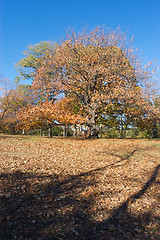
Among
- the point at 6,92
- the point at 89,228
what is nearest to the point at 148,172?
the point at 89,228

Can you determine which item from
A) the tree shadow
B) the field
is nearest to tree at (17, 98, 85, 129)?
the field

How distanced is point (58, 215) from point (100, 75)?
48.8 ft

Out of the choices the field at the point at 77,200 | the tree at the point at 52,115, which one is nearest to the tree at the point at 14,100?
the tree at the point at 52,115

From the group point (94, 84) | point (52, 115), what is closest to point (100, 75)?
point (94, 84)

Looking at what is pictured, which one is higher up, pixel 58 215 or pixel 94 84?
pixel 94 84

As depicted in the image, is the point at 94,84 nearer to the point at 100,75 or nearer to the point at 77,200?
the point at 100,75

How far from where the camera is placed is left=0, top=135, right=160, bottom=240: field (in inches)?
137

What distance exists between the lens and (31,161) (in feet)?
26.9

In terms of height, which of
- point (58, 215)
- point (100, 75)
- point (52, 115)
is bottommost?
point (58, 215)

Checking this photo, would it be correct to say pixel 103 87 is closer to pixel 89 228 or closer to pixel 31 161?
pixel 31 161

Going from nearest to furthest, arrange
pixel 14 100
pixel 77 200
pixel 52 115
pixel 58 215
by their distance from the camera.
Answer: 1. pixel 58 215
2. pixel 77 200
3. pixel 52 115
4. pixel 14 100

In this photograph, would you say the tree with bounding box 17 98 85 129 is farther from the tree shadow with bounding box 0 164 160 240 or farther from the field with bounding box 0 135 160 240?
the tree shadow with bounding box 0 164 160 240

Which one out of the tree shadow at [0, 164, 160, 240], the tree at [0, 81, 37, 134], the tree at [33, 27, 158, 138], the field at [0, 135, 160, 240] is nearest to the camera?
the tree shadow at [0, 164, 160, 240]

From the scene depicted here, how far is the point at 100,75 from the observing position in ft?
55.5
